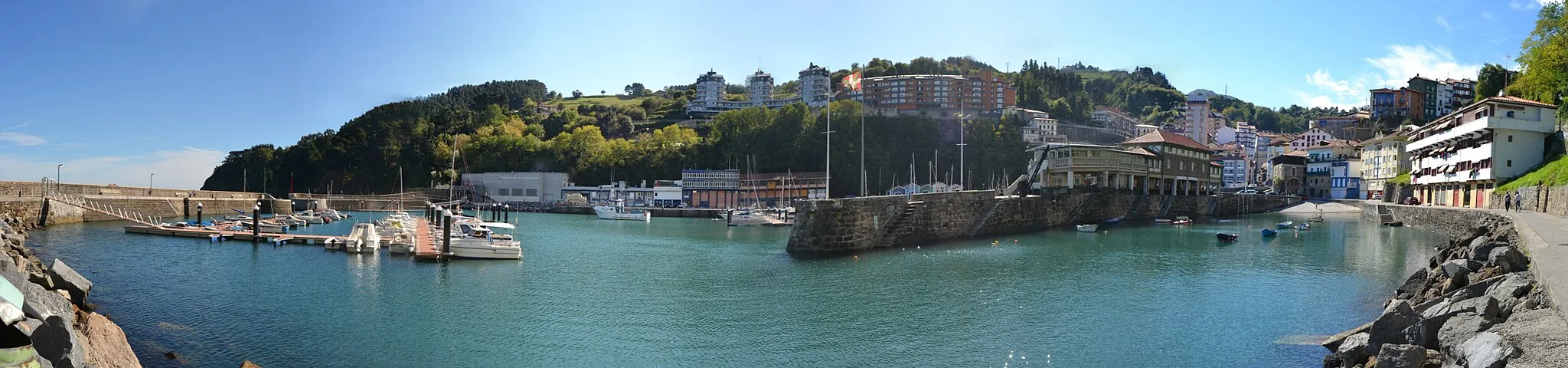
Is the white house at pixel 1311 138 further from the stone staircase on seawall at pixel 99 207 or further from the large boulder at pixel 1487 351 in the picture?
the stone staircase on seawall at pixel 99 207

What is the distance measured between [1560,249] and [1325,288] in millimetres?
6882

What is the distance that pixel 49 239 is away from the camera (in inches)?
1318

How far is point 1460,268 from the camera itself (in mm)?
15055

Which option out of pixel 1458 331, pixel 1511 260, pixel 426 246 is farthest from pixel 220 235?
pixel 1511 260

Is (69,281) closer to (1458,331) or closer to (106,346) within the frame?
(106,346)

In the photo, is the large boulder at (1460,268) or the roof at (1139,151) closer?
the large boulder at (1460,268)

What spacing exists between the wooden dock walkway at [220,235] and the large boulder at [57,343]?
24985 mm

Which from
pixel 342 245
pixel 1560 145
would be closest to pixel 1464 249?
pixel 1560 145

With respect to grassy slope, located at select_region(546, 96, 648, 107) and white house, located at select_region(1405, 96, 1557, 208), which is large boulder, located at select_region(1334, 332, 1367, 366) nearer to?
white house, located at select_region(1405, 96, 1557, 208)

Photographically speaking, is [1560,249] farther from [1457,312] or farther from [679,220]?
[679,220]

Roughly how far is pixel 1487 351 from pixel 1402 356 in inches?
46.5

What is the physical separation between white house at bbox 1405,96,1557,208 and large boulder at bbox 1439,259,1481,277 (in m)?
29.8

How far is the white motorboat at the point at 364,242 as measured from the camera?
30.2 meters

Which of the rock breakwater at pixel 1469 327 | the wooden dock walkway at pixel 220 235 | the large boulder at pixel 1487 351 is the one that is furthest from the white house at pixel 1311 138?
the wooden dock walkway at pixel 220 235
